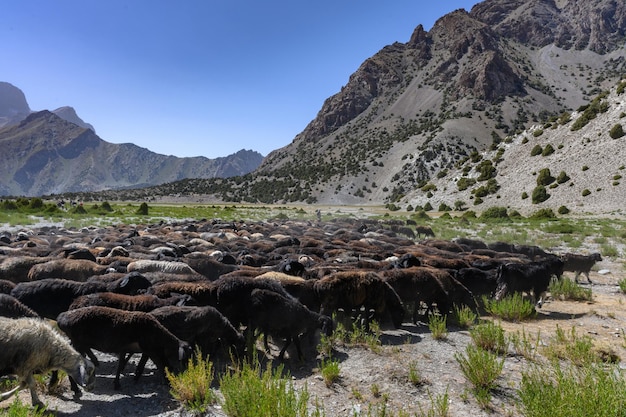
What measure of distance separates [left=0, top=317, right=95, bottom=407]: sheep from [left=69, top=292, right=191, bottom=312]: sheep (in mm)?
1214

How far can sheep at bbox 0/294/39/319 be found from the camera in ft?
20.7

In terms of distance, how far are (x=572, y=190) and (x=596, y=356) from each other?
140ft

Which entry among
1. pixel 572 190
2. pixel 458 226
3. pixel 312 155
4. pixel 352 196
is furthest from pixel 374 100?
pixel 458 226

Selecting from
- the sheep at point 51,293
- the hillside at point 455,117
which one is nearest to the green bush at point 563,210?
the hillside at point 455,117

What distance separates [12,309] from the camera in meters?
6.40

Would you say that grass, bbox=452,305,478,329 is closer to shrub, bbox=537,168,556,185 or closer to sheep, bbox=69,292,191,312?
sheep, bbox=69,292,191,312

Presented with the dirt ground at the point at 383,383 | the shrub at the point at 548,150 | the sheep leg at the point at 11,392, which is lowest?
the dirt ground at the point at 383,383

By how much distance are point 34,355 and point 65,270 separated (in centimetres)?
544

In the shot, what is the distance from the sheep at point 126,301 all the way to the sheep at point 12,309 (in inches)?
27.2

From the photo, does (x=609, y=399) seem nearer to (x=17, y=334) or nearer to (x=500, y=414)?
(x=500, y=414)

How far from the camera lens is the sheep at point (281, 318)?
703 cm

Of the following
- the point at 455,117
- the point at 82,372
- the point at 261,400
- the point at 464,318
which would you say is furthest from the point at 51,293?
the point at 455,117

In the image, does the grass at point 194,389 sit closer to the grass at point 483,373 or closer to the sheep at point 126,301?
the sheep at point 126,301

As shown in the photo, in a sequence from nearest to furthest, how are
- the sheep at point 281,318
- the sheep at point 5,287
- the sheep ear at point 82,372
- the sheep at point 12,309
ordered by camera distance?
1. the sheep ear at point 82,372
2. the sheep at point 12,309
3. the sheep at point 281,318
4. the sheep at point 5,287
